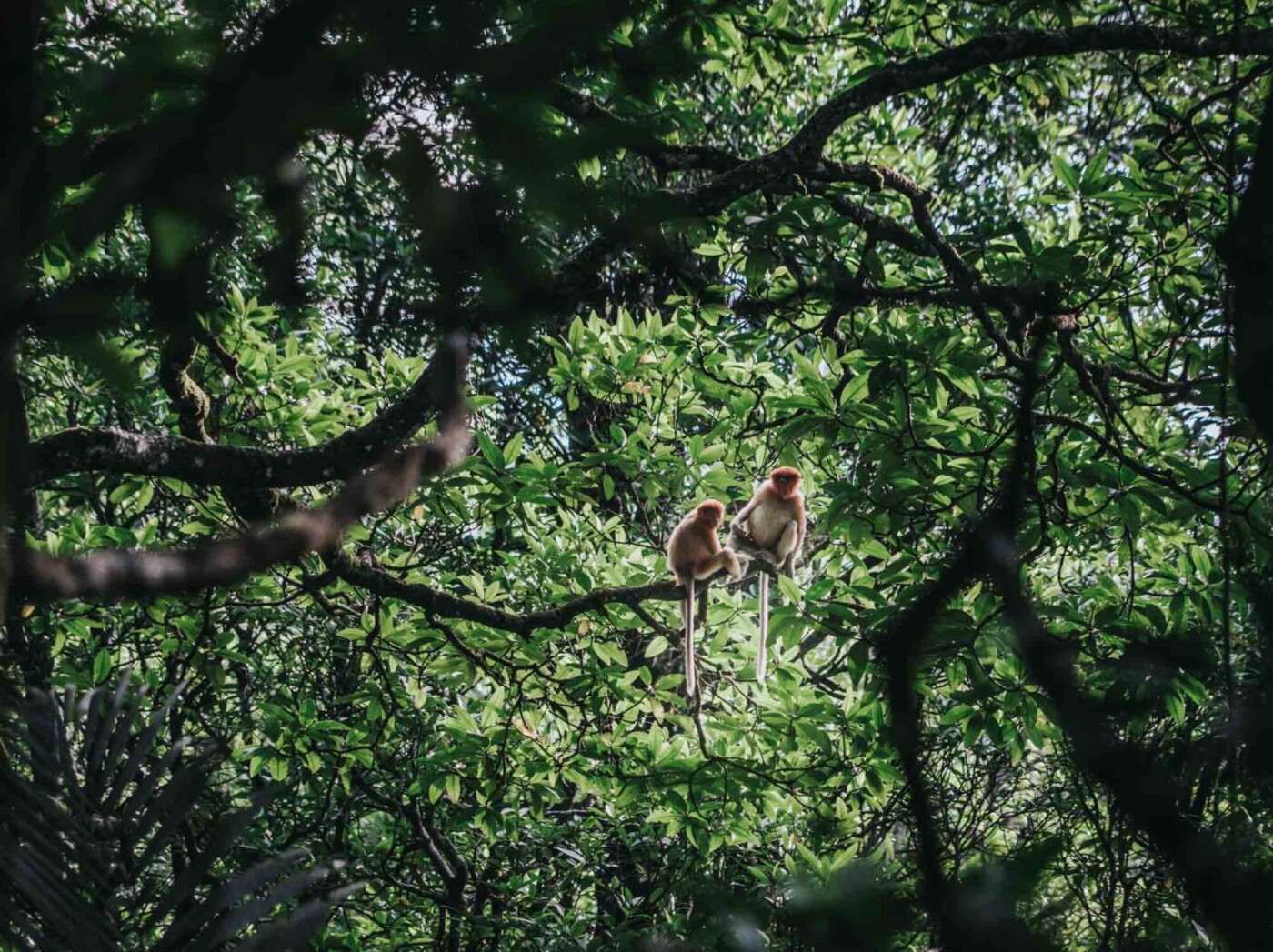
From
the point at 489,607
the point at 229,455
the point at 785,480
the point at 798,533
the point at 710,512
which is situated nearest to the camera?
the point at 229,455

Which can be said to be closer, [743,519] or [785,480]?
[785,480]

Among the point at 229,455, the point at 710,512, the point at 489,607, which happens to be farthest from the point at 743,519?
the point at 229,455

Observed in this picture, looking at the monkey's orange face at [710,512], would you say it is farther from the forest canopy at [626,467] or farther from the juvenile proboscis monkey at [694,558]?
the forest canopy at [626,467]

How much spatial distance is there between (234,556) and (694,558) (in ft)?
10.1

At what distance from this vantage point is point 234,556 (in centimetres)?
146

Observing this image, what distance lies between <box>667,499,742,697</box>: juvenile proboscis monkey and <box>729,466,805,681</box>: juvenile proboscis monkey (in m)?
0.27

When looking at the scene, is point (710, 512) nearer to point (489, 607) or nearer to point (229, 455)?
point (489, 607)

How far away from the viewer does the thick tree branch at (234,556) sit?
141 cm

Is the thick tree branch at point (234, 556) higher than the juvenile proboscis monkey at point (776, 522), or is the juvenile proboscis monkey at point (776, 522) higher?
the juvenile proboscis monkey at point (776, 522)

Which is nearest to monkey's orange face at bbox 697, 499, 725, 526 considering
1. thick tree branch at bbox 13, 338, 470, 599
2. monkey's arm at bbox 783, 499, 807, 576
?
monkey's arm at bbox 783, 499, 807, 576

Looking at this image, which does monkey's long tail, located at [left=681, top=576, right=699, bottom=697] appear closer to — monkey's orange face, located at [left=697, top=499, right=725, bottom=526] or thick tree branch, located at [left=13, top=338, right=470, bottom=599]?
monkey's orange face, located at [left=697, top=499, right=725, bottom=526]

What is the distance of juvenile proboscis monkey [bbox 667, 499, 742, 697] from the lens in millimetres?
4328

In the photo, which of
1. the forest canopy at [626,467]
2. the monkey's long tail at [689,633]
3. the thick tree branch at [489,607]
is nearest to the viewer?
the forest canopy at [626,467]

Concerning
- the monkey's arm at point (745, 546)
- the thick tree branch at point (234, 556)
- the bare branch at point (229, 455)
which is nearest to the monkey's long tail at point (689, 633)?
the monkey's arm at point (745, 546)
